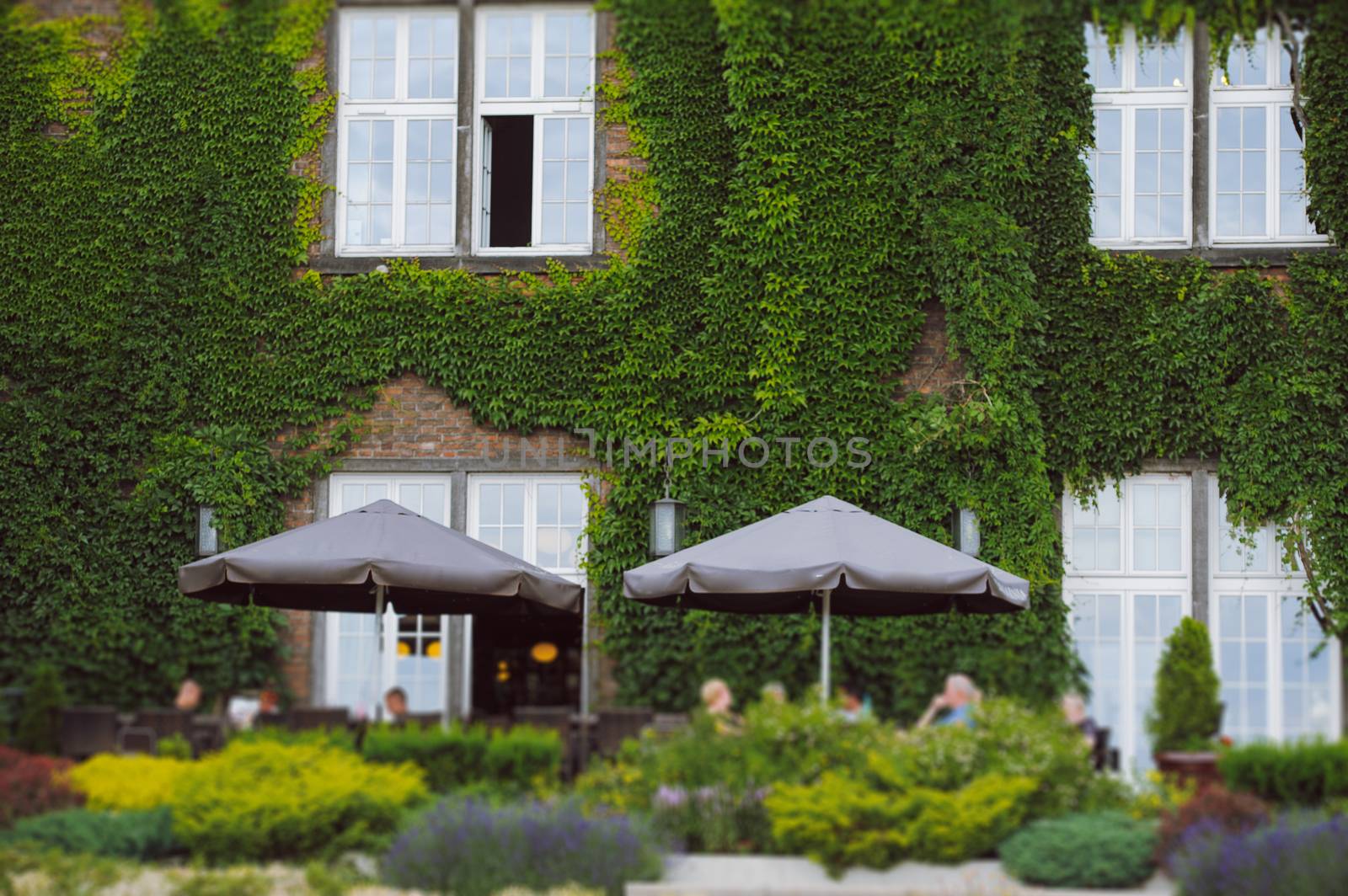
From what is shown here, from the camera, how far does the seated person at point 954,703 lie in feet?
34.7

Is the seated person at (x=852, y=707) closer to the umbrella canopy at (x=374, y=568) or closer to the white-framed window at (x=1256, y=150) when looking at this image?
the umbrella canopy at (x=374, y=568)

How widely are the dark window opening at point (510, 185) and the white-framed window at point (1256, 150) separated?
5.85m

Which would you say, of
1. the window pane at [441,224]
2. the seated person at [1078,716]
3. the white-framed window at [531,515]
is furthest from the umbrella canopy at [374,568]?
the window pane at [441,224]

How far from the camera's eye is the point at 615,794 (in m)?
10.3

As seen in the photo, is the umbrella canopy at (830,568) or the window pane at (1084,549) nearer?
the umbrella canopy at (830,568)

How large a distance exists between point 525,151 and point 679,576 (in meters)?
5.50

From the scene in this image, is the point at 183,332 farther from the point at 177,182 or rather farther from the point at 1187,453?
the point at 1187,453

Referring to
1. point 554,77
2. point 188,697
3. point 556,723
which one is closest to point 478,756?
point 556,723

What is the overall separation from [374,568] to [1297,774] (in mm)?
5704

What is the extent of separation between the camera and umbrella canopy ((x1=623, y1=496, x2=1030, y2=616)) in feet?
36.2

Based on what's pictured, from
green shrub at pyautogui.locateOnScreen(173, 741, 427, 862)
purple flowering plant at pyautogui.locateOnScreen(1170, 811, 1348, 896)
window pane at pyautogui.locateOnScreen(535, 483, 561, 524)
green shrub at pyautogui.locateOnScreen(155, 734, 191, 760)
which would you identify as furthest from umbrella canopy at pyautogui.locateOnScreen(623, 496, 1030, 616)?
green shrub at pyautogui.locateOnScreen(155, 734, 191, 760)

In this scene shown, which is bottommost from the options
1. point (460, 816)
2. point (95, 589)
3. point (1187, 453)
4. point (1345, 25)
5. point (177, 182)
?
point (460, 816)

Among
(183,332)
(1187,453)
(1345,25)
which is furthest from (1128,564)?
(183,332)

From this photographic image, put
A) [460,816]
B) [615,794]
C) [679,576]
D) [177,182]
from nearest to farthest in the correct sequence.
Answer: [460,816]
[615,794]
[679,576]
[177,182]
